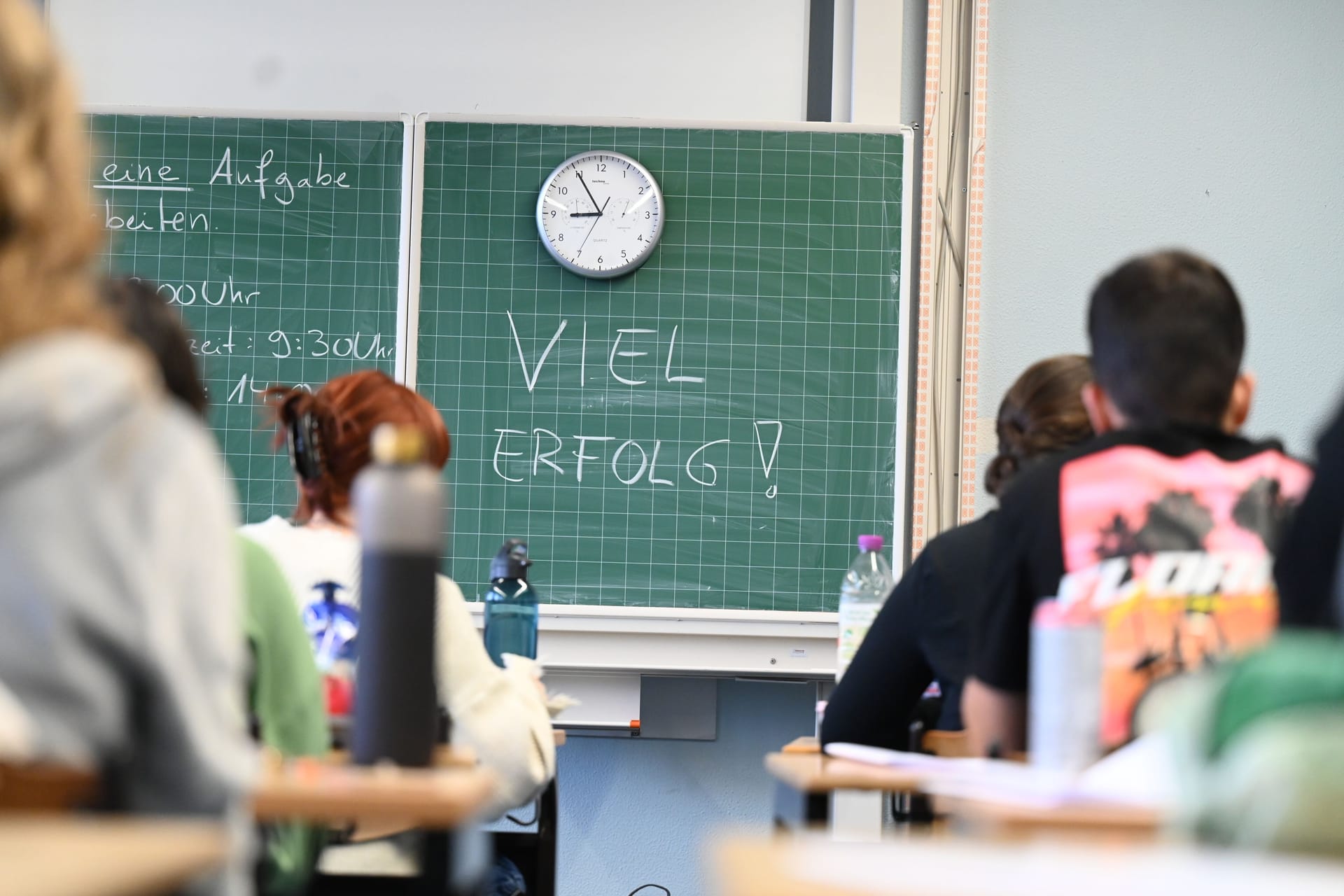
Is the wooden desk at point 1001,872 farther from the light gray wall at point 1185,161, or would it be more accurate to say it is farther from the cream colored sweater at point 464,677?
the light gray wall at point 1185,161

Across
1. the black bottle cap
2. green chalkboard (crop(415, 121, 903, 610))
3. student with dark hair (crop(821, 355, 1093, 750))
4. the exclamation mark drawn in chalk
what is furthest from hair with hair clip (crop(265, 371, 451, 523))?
the exclamation mark drawn in chalk

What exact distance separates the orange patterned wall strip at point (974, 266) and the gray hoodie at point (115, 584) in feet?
10.1

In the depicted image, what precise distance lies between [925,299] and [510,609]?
4.76ft

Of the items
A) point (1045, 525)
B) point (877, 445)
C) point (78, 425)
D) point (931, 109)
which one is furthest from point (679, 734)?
point (78, 425)

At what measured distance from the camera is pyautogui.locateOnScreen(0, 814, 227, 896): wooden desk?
0.61 metres

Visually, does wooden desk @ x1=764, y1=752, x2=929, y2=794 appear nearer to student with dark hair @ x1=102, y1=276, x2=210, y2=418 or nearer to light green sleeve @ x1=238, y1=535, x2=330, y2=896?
light green sleeve @ x1=238, y1=535, x2=330, y2=896

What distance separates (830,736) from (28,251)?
A: 1.51 meters

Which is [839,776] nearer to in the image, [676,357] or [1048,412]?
[1048,412]

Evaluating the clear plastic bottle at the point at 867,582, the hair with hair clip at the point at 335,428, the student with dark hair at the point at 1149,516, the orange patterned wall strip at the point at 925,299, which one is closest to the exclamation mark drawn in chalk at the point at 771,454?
the clear plastic bottle at the point at 867,582

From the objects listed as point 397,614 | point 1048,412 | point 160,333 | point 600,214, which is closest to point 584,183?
point 600,214

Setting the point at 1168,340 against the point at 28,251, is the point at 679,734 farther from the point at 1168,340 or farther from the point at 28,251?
the point at 28,251

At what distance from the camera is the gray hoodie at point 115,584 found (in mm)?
889

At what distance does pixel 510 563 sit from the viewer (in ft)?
10.5

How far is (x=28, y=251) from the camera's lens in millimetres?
928
